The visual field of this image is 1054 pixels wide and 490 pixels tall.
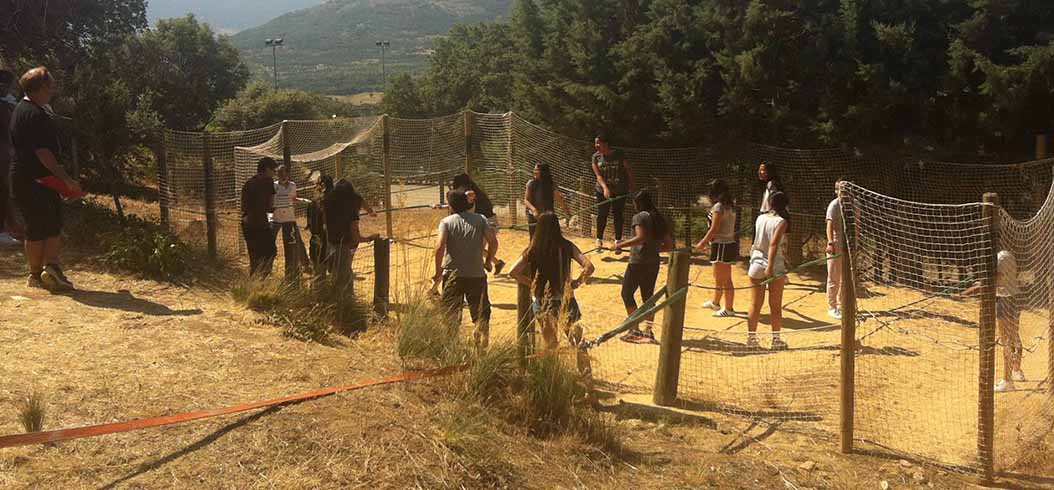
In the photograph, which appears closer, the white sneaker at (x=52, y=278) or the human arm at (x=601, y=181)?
the white sneaker at (x=52, y=278)

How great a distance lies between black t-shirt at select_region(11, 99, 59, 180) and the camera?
7.08 metres

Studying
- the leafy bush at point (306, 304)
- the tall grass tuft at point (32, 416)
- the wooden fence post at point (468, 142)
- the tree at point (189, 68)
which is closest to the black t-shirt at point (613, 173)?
the wooden fence post at point (468, 142)

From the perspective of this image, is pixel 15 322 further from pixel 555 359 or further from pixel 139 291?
pixel 555 359

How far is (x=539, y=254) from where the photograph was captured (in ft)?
24.1

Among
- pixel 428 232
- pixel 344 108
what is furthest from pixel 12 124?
pixel 344 108

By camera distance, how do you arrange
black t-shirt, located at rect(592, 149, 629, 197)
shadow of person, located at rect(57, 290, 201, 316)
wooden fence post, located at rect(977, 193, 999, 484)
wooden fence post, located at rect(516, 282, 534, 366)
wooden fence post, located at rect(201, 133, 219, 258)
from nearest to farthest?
wooden fence post, located at rect(977, 193, 999, 484) < wooden fence post, located at rect(516, 282, 534, 366) < shadow of person, located at rect(57, 290, 201, 316) < wooden fence post, located at rect(201, 133, 219, 258) < black t-shirt, located at rect(592, 149, 629, 197)

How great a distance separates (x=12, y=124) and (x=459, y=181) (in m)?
4.19

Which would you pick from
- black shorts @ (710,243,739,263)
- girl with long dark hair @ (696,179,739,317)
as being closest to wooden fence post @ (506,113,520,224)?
girl with long dark hair @ (696,179,739,317)

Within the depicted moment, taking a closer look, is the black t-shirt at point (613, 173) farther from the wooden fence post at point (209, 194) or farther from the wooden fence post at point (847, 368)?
the wooden fence post at point (847, 368)

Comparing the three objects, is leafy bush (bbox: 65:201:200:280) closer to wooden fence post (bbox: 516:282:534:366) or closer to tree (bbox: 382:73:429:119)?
wooden fence post (bbox: 516:282:534:366)

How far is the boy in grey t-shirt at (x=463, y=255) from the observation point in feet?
24.3

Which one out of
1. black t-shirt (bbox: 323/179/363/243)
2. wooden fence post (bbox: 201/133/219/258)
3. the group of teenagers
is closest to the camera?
the group of teenagers

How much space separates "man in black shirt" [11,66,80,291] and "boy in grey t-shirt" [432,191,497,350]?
2941 mm

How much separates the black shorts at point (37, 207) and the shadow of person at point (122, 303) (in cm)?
57
